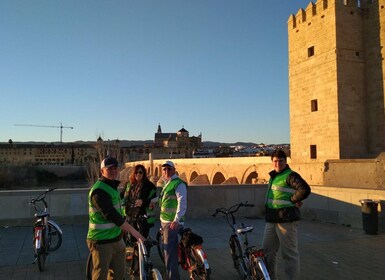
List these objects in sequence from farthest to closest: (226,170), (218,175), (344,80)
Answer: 1. (218,175)
2. (226,170)
3. (344,80)

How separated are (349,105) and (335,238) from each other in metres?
18.4

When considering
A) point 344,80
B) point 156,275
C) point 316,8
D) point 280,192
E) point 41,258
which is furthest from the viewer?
point 316,8

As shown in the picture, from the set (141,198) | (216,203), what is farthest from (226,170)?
(141,198)

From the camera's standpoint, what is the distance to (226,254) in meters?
6.74

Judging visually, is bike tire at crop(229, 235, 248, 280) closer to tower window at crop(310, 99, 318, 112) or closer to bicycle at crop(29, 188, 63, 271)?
bicycle at crop(29, 188, 63, 271)

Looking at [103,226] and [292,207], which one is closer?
[103,226]

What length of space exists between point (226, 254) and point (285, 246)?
2.20m

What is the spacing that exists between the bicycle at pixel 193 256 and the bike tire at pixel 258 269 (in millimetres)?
564

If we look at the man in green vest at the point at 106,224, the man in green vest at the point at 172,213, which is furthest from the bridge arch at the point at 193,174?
the man in green vest at the point at 106,224

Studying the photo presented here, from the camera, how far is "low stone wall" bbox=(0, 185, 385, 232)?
30.7 ft

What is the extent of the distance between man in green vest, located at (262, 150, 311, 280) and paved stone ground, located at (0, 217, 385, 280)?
908mm

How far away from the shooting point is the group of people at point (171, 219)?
12.4 ft

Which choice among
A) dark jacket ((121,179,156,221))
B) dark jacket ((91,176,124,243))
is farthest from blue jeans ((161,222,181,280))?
dark jacket ((91,176,124,243))

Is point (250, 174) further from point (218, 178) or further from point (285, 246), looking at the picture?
point (285, 246)
